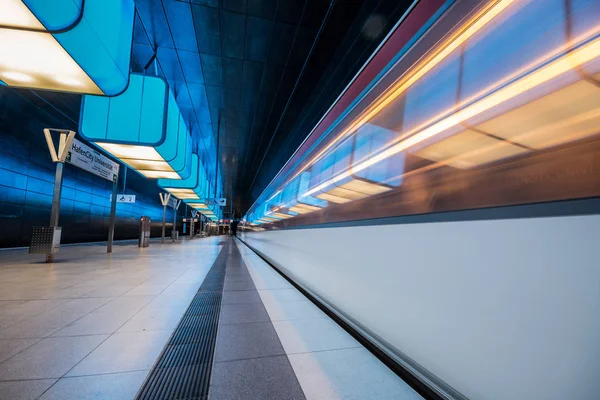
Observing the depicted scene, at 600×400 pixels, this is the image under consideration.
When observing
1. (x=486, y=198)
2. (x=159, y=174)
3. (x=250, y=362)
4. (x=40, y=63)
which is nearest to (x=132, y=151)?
(x=159, y=174)

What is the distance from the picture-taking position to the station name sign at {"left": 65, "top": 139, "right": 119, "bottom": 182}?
23.8ft

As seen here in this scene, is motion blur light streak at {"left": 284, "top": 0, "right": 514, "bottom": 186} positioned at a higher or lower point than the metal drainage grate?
higher

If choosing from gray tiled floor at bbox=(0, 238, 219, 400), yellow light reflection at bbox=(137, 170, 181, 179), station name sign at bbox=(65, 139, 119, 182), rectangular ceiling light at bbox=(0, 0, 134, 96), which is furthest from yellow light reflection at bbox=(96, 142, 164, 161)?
gray tiled floor at bbox=(0, 238, 219, 400)

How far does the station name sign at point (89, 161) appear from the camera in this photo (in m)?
7.24

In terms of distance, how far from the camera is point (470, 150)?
1.23 meters

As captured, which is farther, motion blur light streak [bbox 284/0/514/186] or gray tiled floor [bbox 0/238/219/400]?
gray tiled floor [bbox 0/238/219/400]

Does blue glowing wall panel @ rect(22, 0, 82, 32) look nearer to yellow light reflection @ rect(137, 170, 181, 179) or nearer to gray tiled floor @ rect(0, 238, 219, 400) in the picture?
gray tiled floor @ rect(0, 238, 219, 400)

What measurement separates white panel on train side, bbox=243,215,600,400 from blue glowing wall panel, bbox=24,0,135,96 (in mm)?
4392

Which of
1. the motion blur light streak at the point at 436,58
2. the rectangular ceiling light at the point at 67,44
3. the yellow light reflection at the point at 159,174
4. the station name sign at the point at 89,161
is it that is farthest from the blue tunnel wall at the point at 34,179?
the motion blur light streak at the point at 436,58

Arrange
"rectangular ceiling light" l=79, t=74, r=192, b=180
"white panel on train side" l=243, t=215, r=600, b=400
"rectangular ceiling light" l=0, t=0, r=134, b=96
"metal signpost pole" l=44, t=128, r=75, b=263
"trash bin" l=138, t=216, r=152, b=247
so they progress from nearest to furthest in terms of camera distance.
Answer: "white panel on train side" l=243, t=215, r=600, b=400
"rectangular ceiling light" l=0, t=0, r=134, b=96
"metal signpost pole" l=44, t=128, r=75, b=263
"rectangular ceiling light" l=79, t=74, r=192, b=180
"trash bin" l=138, t=216, r=152, b=247

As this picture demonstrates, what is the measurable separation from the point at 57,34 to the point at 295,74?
4.83m

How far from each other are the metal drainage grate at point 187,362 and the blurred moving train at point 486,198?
47.9 inches

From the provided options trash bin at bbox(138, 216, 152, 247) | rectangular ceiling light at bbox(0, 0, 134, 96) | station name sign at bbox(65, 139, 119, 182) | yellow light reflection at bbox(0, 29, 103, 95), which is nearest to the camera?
rectangular ceiling light at bbox(0, 0, 134, 96)

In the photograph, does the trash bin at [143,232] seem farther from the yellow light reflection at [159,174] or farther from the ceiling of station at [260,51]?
the ceiling of station at [260,51]
